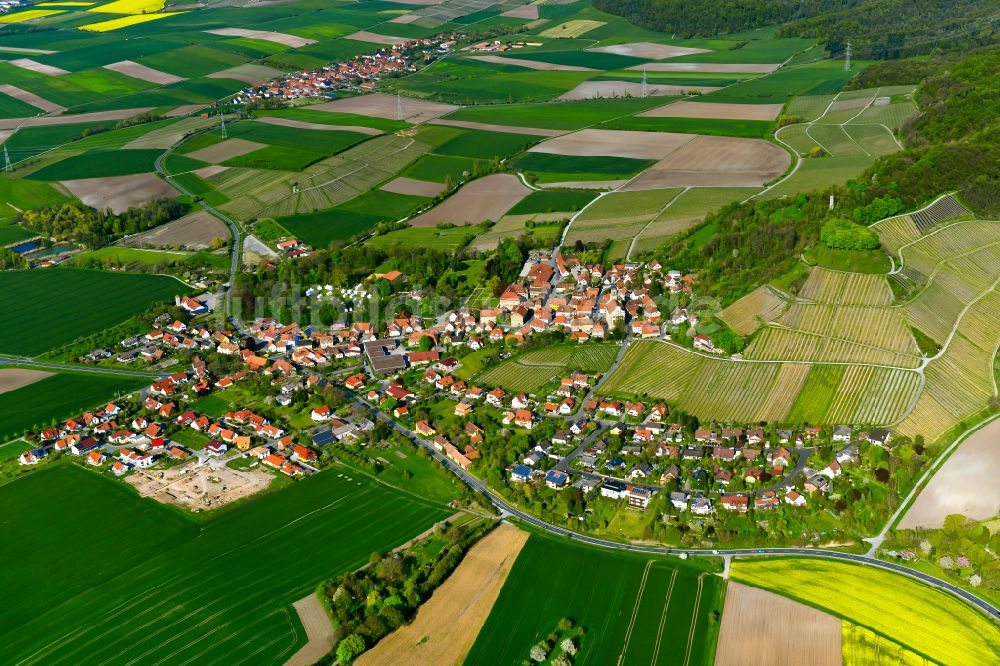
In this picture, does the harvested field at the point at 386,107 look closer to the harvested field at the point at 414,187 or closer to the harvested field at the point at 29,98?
the harvested field at the point at 414,187

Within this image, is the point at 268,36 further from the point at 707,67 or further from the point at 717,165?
the point at 717,165

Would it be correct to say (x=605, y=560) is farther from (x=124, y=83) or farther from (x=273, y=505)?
(x=124, y=83)

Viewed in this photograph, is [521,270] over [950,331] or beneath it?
beneath

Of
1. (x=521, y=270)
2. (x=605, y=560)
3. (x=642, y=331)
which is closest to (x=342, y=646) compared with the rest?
(x=605, y=560)

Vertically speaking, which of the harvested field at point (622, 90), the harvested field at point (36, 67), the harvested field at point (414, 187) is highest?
the harvested field at point (622, 90)

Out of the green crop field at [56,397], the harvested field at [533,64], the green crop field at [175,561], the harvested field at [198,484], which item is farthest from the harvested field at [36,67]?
the harvested field at [198,484]

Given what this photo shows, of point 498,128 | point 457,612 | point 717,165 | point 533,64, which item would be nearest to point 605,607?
point 457,612
